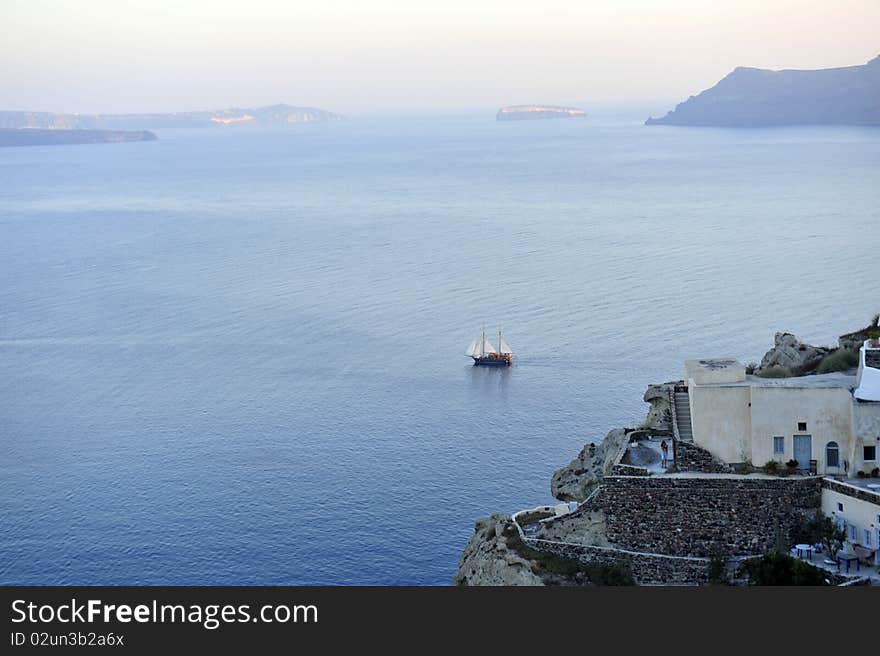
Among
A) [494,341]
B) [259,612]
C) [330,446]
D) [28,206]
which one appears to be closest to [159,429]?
[330,446]

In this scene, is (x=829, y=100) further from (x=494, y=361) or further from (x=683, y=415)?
(x=683, y=415)

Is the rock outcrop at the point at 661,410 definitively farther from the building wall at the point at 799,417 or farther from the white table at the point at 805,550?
the white table at the point at 805,550

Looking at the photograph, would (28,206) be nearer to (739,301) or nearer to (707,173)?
(707,173)

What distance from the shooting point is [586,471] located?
22.6 metres

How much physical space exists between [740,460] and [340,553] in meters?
12.9

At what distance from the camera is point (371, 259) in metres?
70.3

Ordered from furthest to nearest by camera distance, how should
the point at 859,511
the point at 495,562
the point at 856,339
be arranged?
the point at 856,339, the point at 495,562, the point at 859,511

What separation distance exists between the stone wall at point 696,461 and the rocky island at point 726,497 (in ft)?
0.05

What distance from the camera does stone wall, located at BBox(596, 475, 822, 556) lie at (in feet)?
59.3

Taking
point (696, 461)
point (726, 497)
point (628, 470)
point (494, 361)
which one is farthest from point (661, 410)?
point (494, 361)

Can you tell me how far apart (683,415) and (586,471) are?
3396mm

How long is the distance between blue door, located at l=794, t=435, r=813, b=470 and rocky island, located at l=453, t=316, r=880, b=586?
0.01m

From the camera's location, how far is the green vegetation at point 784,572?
646 inches

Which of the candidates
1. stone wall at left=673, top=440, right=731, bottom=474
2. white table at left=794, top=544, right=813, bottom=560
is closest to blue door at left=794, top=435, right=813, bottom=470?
stone wall at left=673, top=440, right=731, bottom=474
